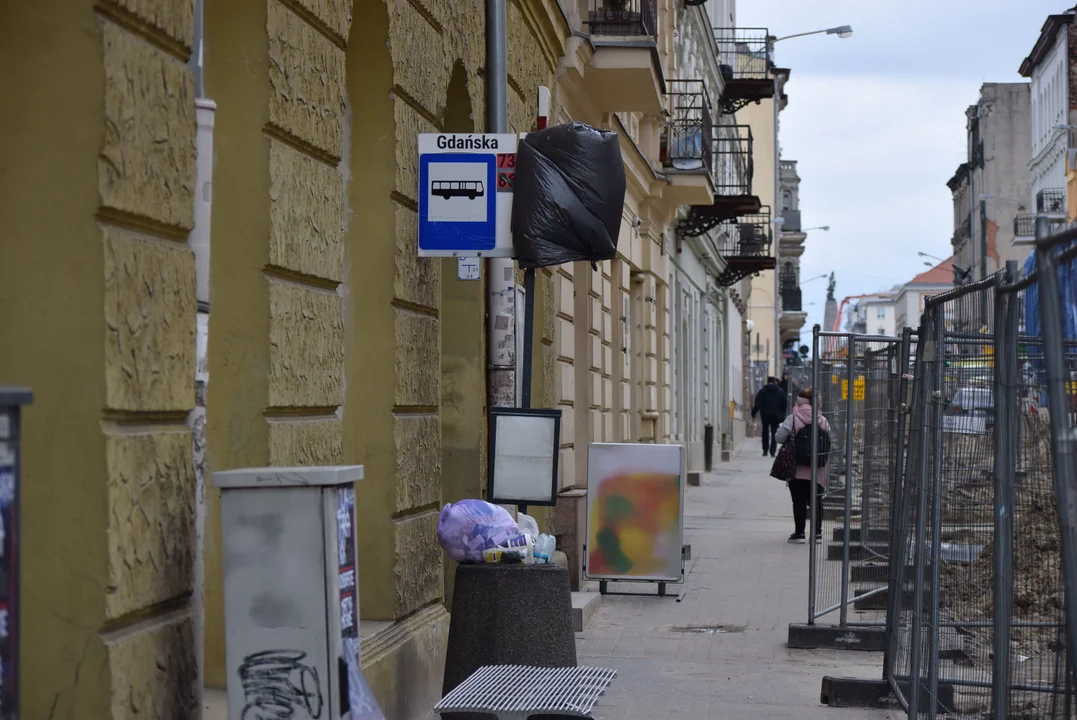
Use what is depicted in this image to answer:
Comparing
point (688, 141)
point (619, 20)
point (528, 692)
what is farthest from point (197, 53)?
point (688, 141)

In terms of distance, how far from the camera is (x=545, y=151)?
7.31 m

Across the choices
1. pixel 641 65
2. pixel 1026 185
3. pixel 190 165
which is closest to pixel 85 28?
pixel 190 165

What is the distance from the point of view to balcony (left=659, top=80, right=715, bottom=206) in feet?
76.5

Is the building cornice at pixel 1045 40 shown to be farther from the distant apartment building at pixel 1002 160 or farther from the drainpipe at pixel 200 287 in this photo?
the drainpipe at pixel 200 287

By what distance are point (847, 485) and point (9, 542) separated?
8.59m

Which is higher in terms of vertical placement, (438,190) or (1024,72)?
(1024,72)

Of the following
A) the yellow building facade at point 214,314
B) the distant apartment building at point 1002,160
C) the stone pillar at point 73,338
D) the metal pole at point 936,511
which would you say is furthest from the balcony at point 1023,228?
the stone pillar at point 73,338

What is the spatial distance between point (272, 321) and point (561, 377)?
25.7 ft

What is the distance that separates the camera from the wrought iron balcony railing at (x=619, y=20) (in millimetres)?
16547

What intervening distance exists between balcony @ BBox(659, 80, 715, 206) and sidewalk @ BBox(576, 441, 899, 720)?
7825 mm

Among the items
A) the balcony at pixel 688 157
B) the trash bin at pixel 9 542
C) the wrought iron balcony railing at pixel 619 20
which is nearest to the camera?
the trash bin at pixel 9 542

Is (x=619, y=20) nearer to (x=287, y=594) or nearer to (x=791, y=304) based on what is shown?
(x=287, y=594)

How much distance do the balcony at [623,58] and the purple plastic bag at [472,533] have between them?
8522mm

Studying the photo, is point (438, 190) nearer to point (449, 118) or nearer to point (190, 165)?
point (449, 118)
